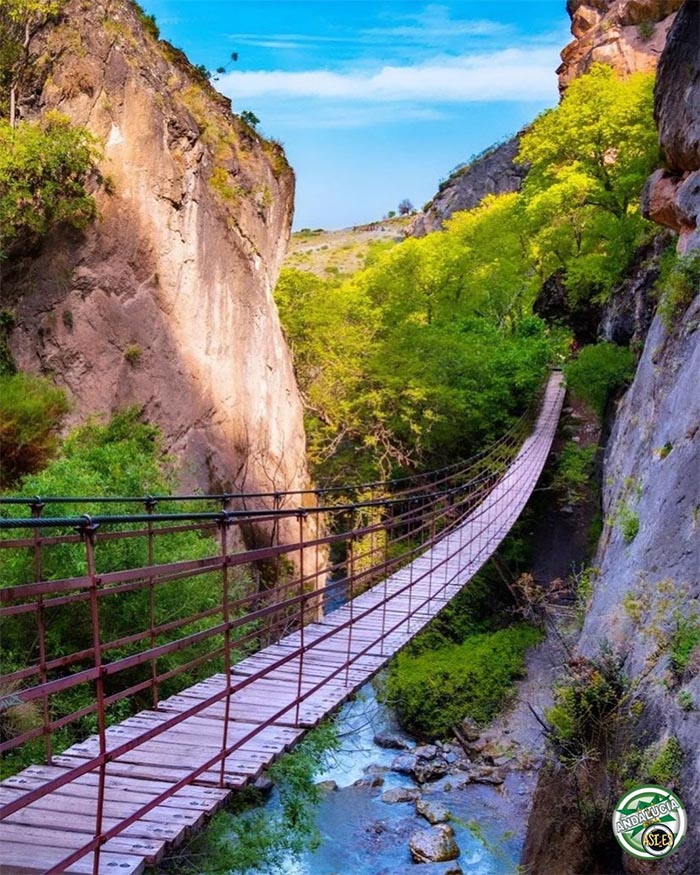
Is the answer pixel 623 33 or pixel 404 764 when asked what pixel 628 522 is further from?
pixel 623 33

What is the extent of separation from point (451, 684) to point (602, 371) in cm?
567

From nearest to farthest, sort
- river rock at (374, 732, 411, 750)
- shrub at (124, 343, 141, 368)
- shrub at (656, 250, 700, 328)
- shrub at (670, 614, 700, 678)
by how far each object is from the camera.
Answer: shrub at (670, 614, 700, 678)
shrub at (656, 250, 700, 328)
shrub at (124, 343, 141, 368)
river rock at (374, 732, 411, 750)

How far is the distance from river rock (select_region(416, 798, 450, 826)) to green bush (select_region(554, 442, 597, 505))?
25.0 feet

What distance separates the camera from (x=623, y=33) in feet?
88.0

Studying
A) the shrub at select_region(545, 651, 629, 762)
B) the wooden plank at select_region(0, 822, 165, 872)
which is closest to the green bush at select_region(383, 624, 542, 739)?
the shrub at select_region(545, 651, 629, 762)

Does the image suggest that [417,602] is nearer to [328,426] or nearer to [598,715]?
[598,715]

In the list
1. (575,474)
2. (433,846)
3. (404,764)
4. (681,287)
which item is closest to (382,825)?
(433,846)

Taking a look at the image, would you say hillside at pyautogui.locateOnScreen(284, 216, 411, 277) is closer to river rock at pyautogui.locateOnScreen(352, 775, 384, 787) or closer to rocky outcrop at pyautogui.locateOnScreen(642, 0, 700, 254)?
rocky outcrop at pyautogui.locateOnScreen(642, 0, 700, 254)

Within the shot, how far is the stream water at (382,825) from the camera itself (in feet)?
26.2

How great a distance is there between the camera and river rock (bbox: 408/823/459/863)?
807 cm

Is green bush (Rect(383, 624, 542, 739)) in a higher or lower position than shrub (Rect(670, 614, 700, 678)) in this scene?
lower

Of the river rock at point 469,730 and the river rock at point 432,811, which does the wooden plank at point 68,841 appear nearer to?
the river rock at point 432,811

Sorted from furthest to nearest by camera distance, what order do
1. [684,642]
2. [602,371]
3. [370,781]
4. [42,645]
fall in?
[602,371] < [370,781] < [684,642] < [42,645]

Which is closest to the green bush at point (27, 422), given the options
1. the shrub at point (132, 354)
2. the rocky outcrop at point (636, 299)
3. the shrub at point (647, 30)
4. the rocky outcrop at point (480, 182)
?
the shrub at point (132, 354)
